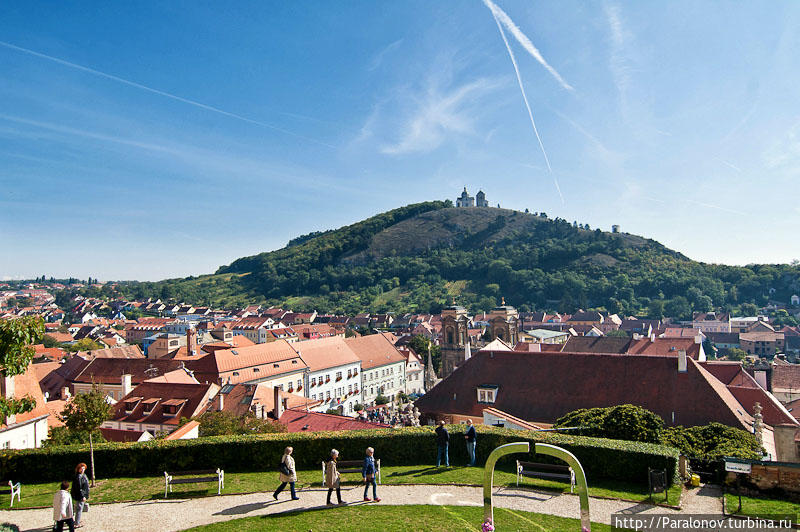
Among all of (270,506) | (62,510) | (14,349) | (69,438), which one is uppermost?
(14,349)

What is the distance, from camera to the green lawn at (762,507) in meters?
11.1

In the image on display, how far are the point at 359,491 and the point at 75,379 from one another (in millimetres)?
45967

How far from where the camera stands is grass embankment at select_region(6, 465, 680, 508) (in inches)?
522

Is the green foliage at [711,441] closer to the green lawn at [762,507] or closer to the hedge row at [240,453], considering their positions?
the green lawn at [762,507]

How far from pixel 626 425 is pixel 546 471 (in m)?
4.64

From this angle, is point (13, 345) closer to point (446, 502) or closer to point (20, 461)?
point (20, 461)

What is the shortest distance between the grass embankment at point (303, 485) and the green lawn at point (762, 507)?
46.4 inches

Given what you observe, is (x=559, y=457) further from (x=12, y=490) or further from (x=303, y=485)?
(x=12, y=490)

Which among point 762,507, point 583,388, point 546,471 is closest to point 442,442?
point 546,471

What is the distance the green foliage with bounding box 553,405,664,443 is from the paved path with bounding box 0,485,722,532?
155 inches

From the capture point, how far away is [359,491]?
1332 cm

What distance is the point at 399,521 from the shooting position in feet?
35.7

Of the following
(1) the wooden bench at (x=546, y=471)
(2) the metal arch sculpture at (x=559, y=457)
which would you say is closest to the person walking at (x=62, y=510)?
(2) the metal arch sculpture at (x=559, y=457)

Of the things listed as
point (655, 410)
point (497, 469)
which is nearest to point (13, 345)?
point (497, 469)
